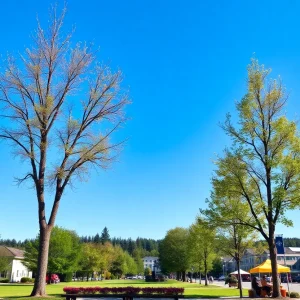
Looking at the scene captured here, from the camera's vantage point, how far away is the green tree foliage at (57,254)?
57438 millimetres

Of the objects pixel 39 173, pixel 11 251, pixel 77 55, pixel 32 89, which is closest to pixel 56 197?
pixel 39 173

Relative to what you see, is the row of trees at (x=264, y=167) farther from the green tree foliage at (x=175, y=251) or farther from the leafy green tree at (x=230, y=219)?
the green tree foliage at (x=175, y=251)

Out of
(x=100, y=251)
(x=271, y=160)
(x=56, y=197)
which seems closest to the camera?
(x=56, y=197)

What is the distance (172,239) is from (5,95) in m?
61.2

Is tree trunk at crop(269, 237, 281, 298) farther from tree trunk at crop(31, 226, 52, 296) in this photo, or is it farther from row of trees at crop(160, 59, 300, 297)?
tree trunk at crop(31, 226, 52, 296)

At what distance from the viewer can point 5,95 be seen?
1892 cm

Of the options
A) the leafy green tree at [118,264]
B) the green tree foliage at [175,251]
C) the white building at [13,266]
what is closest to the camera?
the green tree foliage at [175,251]

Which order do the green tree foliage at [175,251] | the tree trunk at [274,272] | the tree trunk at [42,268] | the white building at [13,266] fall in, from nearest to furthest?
the tree trunk at [42,268], the tree trunk at [274,272], the green tree foliage at [175,251], the white building at [13,266]

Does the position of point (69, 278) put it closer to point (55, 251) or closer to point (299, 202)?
point (55, 251)

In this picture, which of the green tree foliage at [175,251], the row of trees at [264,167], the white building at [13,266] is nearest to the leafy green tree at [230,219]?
the row of trees at [264,167]

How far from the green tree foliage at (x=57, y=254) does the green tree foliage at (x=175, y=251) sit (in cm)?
2078

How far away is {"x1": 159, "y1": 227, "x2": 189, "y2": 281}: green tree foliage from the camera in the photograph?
71688 mm

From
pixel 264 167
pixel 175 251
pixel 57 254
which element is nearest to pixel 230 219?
pixel 264 167

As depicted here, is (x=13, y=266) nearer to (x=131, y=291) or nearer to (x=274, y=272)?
(x=131, y=291)
